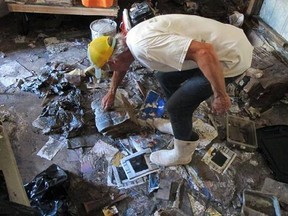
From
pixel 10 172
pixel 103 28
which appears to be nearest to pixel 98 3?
pixel 103 28

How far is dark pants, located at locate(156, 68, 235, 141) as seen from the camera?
5.84 ft

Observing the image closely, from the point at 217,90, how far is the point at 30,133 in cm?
152

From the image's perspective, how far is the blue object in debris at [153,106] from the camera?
2604mm

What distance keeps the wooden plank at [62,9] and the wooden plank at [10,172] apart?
6.88ft

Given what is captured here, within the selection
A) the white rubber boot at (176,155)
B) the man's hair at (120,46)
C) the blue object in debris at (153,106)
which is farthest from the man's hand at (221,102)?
the blue object in debris at (153,106)

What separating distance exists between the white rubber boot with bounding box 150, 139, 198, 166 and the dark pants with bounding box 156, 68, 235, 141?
4 centimetres

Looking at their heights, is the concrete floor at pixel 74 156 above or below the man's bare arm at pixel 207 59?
below

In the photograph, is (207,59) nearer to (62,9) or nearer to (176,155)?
(176,155)

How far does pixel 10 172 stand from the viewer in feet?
4.51

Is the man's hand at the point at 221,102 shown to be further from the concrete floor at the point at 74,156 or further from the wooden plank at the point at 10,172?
the wooden plank at the point at 10,172

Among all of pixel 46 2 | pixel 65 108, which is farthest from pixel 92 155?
pixel 46 2

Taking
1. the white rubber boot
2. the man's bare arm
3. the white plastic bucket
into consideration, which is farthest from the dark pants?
the white plastic bucket

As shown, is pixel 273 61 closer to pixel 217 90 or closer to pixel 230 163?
pixel 230 163

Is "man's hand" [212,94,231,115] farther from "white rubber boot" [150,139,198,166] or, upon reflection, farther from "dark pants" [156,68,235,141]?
"white rubber boot" [150,139,198,166]
